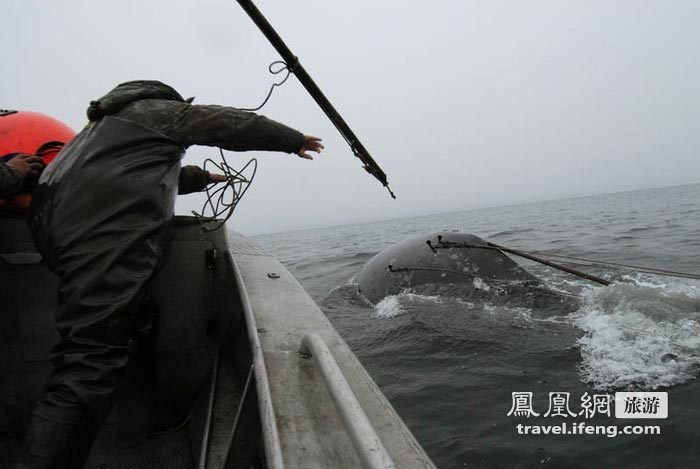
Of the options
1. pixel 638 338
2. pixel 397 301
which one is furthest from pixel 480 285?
pixel 638 338

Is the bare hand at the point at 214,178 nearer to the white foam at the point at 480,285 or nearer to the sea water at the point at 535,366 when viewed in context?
the sea water at the point at 535,366

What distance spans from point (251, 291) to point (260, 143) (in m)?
1.20

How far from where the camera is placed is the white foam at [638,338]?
360cm

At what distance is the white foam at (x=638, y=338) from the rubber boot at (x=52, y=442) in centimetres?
376

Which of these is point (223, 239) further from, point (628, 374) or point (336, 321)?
point (628, 374)

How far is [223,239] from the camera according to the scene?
353cm

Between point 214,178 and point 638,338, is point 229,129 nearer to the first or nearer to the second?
point 214,178

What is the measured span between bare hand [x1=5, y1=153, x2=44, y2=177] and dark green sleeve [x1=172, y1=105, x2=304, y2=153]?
3.20 ft

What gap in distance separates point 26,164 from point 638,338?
17.8 feet

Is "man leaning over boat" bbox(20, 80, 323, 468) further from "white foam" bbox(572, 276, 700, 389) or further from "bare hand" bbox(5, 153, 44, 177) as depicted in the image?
"white foam" bbox(572, 276, 700, 389)

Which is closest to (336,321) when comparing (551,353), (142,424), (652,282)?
(551,353)

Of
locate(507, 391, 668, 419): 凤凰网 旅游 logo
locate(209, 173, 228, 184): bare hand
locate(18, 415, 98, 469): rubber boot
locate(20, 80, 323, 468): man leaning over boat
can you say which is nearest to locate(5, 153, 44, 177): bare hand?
locate(20, 80, 323, 468): man leaning over boat

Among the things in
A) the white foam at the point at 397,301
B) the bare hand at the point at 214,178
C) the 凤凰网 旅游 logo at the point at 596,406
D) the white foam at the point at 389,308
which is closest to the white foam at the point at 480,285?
the white foam at the point at 397,301

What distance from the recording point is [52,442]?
167 centimetres
